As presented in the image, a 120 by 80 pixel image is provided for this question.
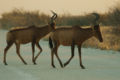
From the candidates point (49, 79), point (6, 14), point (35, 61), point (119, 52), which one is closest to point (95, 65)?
→ point (35, 61)

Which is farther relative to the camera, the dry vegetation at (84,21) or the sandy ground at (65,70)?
the dry vegetation at (84,21)

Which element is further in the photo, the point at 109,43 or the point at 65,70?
the point at 109,43

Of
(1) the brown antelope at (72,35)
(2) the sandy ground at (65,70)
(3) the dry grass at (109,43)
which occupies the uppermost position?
(1) the brown antelope at (72,35)

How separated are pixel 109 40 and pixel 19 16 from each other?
3819cm

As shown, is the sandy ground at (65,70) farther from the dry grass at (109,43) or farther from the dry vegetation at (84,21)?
the dry grass at (109,43)

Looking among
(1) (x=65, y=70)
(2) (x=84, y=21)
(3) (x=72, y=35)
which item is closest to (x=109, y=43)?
(3) (x=72, y=35)

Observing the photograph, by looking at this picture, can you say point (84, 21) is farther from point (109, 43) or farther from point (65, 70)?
point (65, 70)

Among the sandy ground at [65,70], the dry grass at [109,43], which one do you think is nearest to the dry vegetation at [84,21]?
the dry grass at [109,43]

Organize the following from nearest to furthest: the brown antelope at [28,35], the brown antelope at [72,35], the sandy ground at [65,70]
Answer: the sandy ground at [65,70], the brown antelope at [72,35], the brown antelope at [28,35]

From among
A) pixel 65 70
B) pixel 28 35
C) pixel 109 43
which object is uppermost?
pixel 28 35

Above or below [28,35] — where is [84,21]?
below

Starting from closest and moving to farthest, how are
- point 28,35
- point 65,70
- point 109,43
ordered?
1. point 65,70
2. point 28,35
3. point 109,43

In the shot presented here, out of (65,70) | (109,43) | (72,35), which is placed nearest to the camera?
(65,70)

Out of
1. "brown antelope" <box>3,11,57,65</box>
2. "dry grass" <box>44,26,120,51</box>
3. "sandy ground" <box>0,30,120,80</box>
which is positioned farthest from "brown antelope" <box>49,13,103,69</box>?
"dry grass" <box>44,26,120,51</box>
